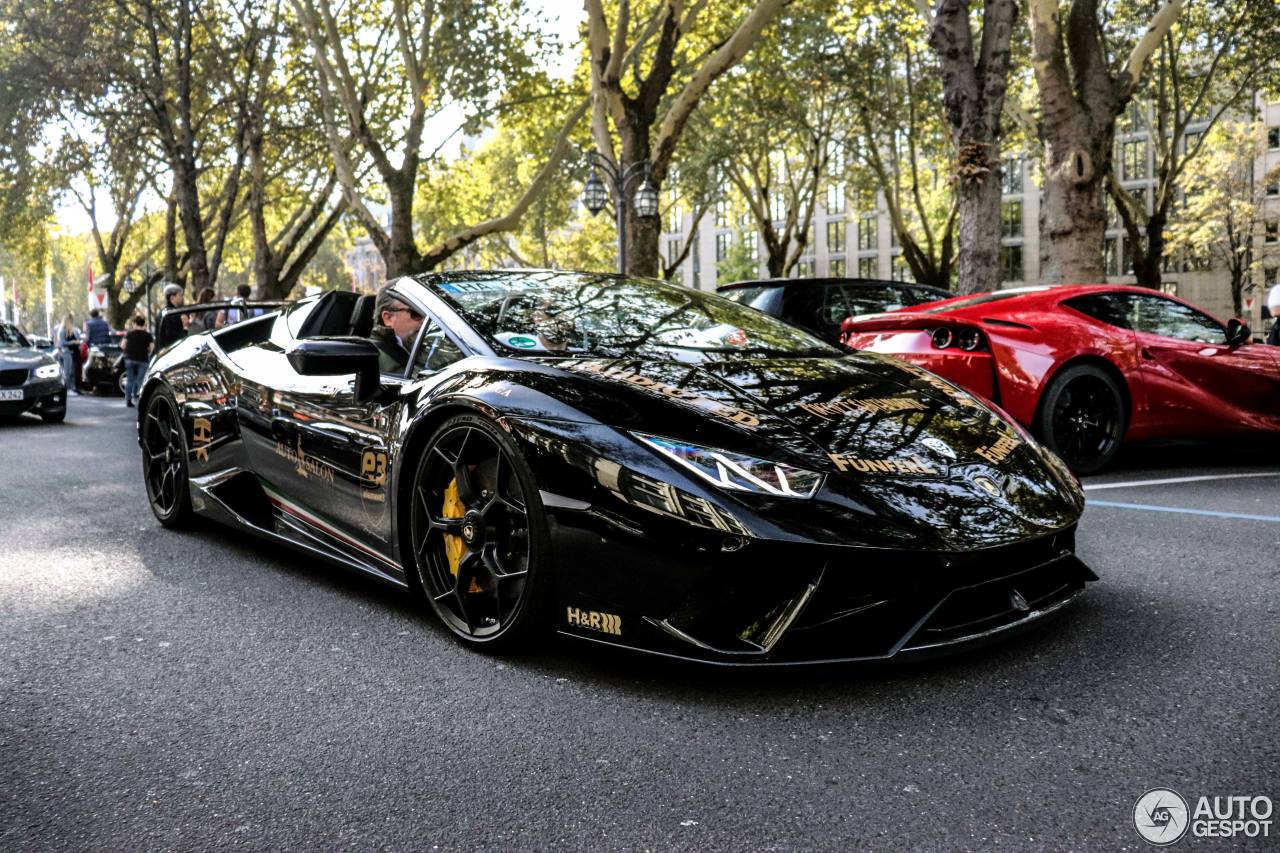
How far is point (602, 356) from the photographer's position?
3.40 metres

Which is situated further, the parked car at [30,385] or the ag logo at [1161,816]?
the parked car at [30,385]

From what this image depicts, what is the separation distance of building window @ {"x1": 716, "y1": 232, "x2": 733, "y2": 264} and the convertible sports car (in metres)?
77.4

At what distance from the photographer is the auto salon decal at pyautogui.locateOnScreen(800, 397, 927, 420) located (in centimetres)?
312

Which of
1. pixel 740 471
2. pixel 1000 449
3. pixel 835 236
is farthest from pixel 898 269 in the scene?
pixel 740 471

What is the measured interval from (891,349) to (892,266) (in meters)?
64.6

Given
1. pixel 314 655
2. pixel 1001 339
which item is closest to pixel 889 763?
pixel 314 655

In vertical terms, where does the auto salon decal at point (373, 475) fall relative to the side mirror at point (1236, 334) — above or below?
below

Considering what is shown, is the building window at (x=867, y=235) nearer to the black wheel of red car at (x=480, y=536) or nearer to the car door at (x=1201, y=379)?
the car door at (x=1201, y=379)

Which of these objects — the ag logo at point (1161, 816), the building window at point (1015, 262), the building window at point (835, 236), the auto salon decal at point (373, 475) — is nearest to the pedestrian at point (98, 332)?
the auto salon decal at point (373, 475)

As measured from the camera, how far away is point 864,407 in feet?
10.6

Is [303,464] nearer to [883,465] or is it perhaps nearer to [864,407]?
[864,407]

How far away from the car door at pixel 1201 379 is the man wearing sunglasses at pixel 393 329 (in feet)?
15.5

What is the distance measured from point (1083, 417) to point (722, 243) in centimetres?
7563

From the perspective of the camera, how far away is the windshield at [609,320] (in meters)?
3.52
